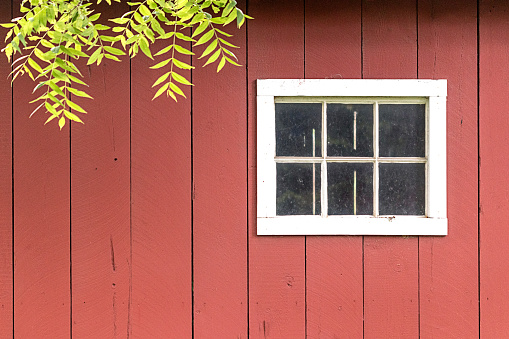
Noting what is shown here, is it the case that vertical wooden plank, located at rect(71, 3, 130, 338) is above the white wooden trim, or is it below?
below

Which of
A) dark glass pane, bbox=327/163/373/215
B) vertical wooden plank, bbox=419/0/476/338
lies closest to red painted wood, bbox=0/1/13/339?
dark glass pane, bbox=327/163/373/215

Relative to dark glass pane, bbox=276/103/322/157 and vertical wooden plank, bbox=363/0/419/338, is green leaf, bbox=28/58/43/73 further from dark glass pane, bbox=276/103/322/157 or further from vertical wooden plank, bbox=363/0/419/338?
vertical wooden plank, bbox=363/0/419/338

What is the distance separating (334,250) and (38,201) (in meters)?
1.36

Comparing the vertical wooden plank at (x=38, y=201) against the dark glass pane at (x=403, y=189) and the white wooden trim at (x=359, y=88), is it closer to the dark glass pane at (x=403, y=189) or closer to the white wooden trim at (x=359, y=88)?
the white wooden trim at (x=359, y=88)

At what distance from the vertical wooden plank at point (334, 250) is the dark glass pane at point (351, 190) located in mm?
139

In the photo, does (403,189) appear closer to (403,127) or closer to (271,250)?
(403,127)

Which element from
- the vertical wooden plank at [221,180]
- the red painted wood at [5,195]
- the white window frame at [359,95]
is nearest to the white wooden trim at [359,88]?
the white window frame at [359,95]

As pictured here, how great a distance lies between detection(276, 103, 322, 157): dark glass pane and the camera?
6.42 ft

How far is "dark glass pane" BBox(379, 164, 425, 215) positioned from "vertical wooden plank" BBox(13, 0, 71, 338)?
4.78 ft

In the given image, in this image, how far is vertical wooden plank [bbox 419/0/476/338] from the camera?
1920 millimetres

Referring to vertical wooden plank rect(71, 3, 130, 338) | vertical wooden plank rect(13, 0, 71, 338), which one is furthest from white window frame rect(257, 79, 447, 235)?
vertical wooden plank rect(13, 0, 71, 338)

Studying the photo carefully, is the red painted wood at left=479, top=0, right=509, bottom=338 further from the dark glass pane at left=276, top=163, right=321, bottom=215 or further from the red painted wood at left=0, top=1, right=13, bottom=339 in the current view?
the red painted wood at left=0, top=1, right=13, bottom=339

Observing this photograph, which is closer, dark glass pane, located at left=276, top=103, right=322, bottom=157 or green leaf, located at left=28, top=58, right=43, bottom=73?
green leaf, located at left=28, top=58, right=43, bottom=73

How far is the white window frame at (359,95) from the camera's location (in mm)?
1905
